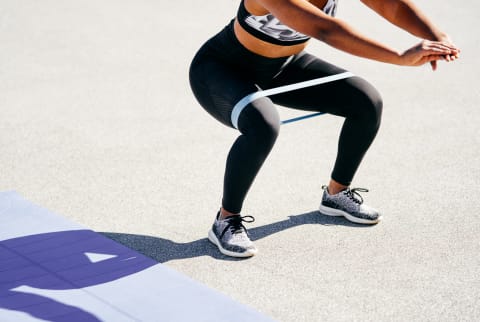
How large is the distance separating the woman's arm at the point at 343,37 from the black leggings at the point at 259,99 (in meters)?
0.41

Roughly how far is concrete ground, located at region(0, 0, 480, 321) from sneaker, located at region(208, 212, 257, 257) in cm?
4

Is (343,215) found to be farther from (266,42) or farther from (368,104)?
(266,42)

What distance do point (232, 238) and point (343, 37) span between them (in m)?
0.96

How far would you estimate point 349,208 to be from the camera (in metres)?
3.40

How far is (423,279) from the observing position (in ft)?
9.54

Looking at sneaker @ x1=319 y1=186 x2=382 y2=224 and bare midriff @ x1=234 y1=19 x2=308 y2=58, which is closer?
bare midriff @ x1=234 y1=19 x2=308 y2=58

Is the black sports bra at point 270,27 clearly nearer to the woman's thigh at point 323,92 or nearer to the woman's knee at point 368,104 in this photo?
the woman's thigh at point 323,92

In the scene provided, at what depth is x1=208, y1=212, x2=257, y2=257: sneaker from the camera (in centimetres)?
305

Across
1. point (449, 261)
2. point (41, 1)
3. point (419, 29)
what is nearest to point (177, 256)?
point (449, 261)

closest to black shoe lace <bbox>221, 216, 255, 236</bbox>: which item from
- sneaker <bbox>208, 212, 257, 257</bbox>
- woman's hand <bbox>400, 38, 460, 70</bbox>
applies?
sneaker <bbox>208, 212, 257, 257</bbox>

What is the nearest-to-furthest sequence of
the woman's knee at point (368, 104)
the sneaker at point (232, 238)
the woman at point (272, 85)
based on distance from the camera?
the woman at point (272, 85) → the sneaker at point (232, 238) → the woman's knee at point (368, 104)

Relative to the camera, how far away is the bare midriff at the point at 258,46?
3.01m

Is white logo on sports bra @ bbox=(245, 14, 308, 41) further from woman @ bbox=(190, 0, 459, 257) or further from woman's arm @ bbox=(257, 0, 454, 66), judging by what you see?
woman's arm @ bbox=(257, 0, 454, 66)

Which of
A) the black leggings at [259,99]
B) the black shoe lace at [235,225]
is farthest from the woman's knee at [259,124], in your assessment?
the black shoe lace at [235,225]
